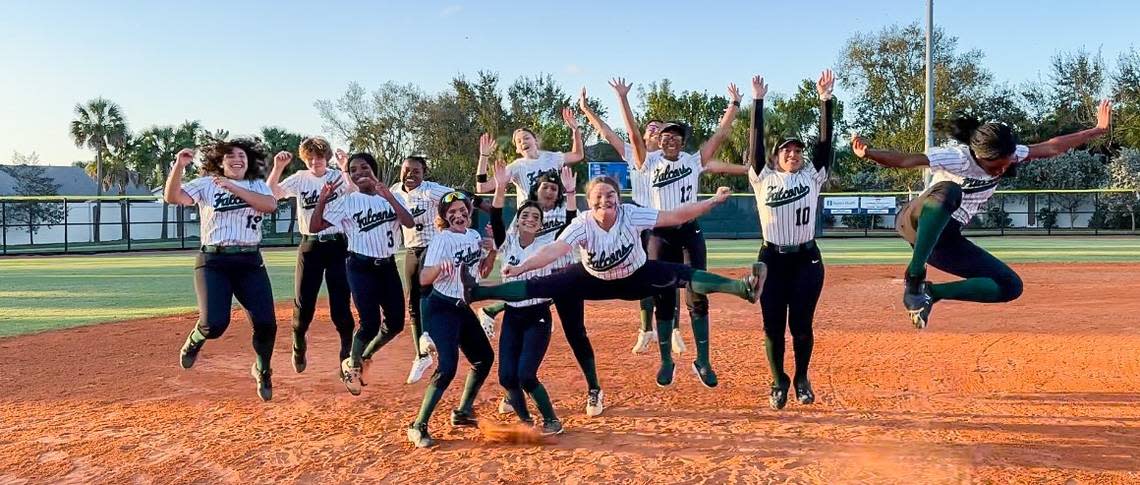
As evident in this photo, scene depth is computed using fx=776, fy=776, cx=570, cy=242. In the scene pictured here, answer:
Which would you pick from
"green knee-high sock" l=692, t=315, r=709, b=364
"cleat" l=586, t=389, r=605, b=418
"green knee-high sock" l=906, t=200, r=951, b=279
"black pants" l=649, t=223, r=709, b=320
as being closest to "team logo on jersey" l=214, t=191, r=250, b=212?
"cleat" l=586, t=389, r=605, b=418

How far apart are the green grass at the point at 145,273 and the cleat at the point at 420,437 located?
7275 mm

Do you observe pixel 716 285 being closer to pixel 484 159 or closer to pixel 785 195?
pixel 785 195

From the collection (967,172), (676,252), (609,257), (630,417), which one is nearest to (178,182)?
(609,257)

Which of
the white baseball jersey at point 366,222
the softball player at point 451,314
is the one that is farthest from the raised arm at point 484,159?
the softball player at point 451,314

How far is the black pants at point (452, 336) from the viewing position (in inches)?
190

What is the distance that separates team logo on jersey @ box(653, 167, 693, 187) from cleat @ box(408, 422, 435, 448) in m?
2.69

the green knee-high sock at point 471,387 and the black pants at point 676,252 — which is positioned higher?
the black pants at point 676,252

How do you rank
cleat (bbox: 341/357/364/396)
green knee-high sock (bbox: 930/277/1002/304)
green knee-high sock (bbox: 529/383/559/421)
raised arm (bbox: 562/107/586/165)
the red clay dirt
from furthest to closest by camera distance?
raised arm (bbox: 562/107/586/165)
cleat (bbox: 341/357/364/396)
green knee-high sock (bbox: 930/277/1002/304)
green knee-high sock (bbox: 529/383/559/421)
the red clay dirt

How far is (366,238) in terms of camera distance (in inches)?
236

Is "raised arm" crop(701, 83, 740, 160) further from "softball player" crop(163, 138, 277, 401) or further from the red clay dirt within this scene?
"softball player" crop(163, 138, 277, 401)

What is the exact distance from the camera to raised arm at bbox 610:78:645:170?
19.8ft

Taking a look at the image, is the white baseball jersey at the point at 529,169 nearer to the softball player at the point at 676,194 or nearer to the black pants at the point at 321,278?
the softball player at the point at 676,194

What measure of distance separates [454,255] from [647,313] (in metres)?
3.05

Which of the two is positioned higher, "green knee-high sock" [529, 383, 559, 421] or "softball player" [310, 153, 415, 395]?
"softball player" [310, 153, 415, 395]
